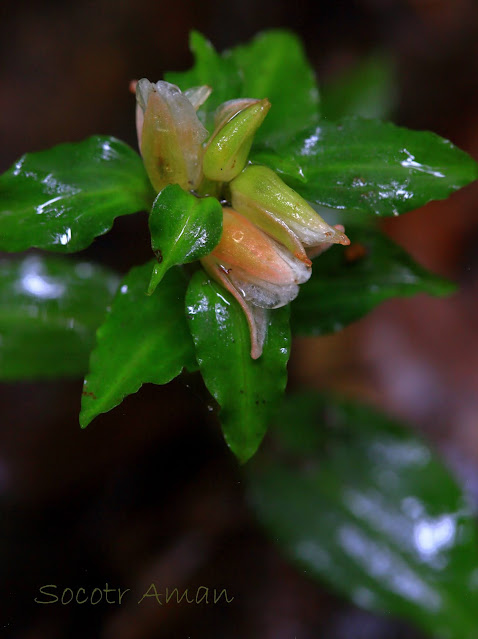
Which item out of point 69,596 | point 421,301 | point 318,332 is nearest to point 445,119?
point 421,301

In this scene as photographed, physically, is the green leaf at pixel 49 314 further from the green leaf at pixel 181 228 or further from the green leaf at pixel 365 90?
the green leaf at pixel 365 90

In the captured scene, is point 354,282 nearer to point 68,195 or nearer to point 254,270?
point 254,270

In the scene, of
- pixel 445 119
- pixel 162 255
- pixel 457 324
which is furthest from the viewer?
pixel 445 119

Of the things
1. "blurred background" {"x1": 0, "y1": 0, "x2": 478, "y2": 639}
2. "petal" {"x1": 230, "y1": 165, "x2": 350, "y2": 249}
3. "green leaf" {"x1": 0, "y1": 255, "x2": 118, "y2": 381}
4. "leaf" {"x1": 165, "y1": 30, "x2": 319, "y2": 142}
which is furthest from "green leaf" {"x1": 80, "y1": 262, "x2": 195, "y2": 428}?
"blurred background" {"x1": 0, "y1": 0, "x2": 478, "y2": 639}

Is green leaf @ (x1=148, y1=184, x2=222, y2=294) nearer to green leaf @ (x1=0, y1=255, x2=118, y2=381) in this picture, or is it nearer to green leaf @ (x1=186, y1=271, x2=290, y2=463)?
green leaf @ (x1=186, y1=271, x2=290, y2=463)

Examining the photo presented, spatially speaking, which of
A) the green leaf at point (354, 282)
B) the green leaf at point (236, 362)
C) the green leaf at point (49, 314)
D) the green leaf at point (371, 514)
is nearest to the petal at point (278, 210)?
the green leaf at point (236, 362)

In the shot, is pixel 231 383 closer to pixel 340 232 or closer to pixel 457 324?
pixel 340 232
